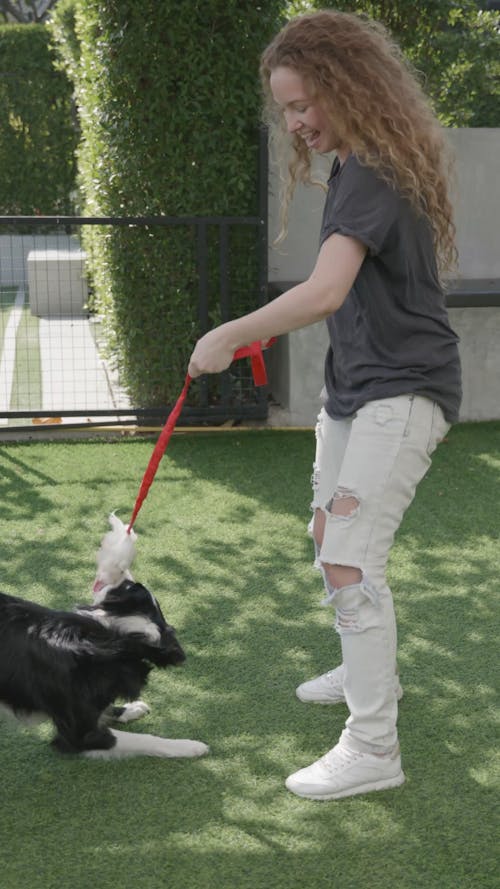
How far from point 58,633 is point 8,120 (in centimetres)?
1643

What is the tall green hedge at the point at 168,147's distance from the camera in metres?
6.27

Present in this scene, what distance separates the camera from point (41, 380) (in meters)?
7.97

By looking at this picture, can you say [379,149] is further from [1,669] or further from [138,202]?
[138,202]

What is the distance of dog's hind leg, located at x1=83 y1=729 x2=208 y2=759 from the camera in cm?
302

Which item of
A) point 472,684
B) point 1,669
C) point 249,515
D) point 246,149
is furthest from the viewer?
point 246,149

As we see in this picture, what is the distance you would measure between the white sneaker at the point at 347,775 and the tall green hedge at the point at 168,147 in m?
4.20

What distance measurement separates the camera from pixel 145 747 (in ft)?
10.00

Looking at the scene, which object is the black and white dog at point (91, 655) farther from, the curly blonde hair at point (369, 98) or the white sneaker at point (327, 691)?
the curly blonde hair at point (369, 98)

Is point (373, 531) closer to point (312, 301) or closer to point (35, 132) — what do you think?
point (312, 301)

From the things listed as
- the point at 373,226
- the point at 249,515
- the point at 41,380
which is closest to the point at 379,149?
the point at 373,226

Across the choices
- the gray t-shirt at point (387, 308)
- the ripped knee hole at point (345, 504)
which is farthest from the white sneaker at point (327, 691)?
the gray t-shirt at point (387, 308)

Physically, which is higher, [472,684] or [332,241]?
[332,241]

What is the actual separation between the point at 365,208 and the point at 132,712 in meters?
1.86

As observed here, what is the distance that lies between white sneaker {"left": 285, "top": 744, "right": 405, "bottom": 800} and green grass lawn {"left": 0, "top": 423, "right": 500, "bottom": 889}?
0.04 meters
